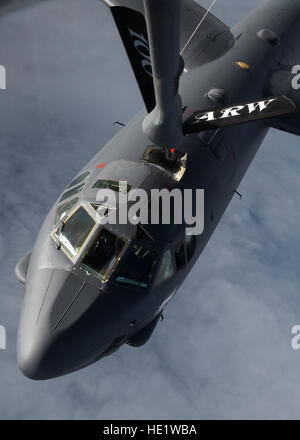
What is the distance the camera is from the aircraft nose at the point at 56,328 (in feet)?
36.0

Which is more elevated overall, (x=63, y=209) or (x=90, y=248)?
(x=90, y=248)

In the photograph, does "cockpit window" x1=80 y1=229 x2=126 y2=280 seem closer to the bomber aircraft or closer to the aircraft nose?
the bomber aircraft

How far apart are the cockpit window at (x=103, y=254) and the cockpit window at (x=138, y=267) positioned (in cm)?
31

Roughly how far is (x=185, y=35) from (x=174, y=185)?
34.3ft

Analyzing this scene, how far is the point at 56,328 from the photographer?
11.1 meters

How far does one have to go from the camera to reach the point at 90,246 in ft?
38.7

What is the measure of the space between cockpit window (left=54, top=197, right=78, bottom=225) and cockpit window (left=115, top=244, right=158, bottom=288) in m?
2.53

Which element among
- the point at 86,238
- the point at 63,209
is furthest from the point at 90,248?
the point at 63,209

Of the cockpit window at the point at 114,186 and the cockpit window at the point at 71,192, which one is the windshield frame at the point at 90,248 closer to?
the cockpit window at the point at 114,186

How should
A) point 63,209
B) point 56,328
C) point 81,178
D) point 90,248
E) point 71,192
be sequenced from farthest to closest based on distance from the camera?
point 81,178 → point 71,192 → point 63,209 → point 90,248 → point 56,328

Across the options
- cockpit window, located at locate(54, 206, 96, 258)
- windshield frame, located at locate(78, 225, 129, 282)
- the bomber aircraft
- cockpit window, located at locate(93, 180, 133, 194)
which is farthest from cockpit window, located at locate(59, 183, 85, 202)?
windshield frame, located at locate(78, 225, 129, 282)

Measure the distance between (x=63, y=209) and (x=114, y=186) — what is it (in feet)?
5.94

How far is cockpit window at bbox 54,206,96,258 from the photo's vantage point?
1198 centimetres

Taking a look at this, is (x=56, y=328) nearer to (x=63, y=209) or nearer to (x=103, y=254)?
(x=103, y=254)
